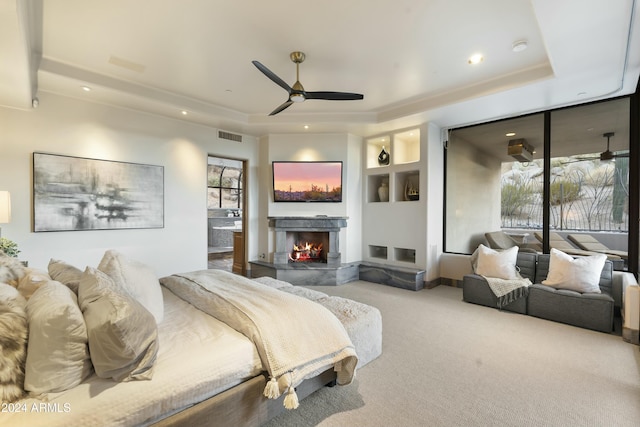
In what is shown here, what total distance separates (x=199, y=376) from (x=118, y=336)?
1.46ft

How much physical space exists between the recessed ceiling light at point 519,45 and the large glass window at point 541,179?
196 cm

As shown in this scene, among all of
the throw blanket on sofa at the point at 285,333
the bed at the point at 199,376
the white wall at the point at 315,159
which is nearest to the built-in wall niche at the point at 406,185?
the white wall at the point at 315,159

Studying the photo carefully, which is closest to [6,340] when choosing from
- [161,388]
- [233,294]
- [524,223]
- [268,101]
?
[161,388]

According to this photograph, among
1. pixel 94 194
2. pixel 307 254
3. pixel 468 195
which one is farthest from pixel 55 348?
pixel 468 195

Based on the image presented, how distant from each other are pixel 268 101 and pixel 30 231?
3.62 m

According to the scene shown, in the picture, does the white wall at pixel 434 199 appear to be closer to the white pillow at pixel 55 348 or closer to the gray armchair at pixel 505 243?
the gray armchair at pixel 505 243

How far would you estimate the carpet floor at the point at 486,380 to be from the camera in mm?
1923

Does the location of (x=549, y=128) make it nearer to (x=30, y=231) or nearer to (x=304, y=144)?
(x=304, y=144)

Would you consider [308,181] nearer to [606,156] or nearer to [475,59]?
[475,59]

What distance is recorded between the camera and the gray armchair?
472cm

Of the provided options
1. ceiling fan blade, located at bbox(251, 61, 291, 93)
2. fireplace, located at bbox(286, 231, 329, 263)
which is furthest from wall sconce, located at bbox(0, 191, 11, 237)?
fireplace, located at bbox(286, 231, 329, 263)

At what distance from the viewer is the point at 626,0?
213 centimetres

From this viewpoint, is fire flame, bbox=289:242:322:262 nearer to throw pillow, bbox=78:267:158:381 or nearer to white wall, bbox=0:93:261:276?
white wall, bbox=0:93:261:276

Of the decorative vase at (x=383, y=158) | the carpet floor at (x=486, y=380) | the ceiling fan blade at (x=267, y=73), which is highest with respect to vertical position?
the ceiling fan blade at (x=267, y=73)
